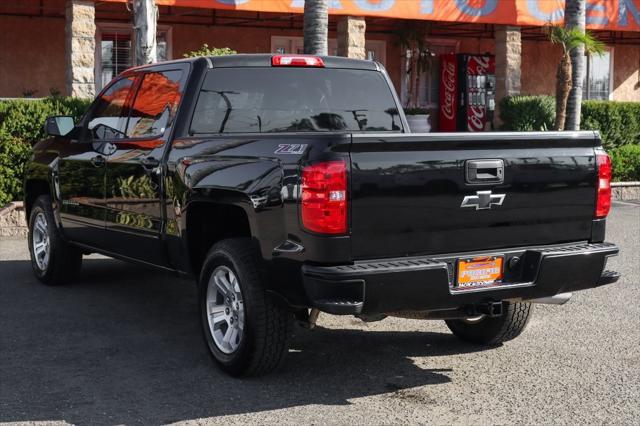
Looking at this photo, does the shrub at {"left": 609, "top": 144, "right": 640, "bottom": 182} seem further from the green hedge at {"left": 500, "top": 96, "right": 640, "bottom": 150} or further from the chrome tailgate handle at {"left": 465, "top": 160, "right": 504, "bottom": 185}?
the chrome tailgate handle at {"left": 465, "top": 160, "right": 504, "bottom": 185}

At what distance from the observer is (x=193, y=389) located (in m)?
5.31

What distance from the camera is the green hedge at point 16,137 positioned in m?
12.1

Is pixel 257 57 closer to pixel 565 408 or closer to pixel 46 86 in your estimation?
pixel 565 408

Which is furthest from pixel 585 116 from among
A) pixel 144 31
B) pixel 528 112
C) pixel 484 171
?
pixel 484 171

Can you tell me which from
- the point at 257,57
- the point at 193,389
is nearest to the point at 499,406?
the point at 193,389

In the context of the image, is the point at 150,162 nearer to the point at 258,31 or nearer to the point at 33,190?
the point at 33,190

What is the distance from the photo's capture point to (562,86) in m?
18.0

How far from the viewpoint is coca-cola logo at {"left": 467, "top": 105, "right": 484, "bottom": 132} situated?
77.2 ft

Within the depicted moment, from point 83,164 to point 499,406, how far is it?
396cm

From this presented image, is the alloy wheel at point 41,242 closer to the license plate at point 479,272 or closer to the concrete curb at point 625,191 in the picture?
the license plate at point 479,272

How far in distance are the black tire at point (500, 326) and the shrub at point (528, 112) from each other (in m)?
14.2

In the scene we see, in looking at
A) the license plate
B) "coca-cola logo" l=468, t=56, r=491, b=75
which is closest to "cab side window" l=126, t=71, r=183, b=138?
the license plate

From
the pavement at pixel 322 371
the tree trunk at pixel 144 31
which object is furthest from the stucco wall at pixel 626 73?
the pavement at pixel 322 371

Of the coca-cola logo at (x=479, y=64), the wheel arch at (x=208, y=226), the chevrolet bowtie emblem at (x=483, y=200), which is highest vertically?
the coca-cola logo at (x=479, y=64)
